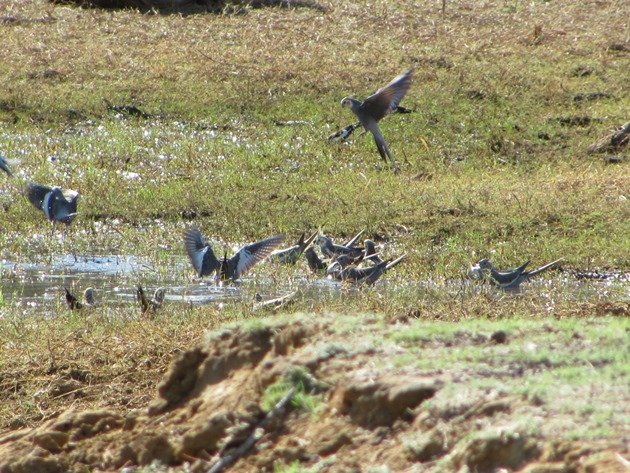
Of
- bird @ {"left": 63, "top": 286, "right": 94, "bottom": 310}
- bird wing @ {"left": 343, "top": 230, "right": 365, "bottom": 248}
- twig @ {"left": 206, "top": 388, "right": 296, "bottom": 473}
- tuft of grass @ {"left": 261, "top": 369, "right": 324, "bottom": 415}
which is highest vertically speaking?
tuft of grass @ {"left": 261, "top": 369, "right": 324, "bottom": 415}

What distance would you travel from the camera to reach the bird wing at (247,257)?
30.2 feet

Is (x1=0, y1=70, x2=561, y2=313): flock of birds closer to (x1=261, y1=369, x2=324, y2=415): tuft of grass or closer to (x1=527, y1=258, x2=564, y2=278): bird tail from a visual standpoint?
(x1=527, y1=258, x2=564, y2=278): bird tail

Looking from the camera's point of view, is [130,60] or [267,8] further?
[267,8]

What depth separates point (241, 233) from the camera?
35.7 ft

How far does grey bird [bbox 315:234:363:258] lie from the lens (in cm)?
970

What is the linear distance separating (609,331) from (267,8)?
15347 millimetres

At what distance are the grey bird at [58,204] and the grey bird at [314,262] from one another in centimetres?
220

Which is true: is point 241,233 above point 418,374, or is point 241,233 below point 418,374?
below

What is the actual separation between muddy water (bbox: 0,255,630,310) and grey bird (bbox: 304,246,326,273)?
94mm

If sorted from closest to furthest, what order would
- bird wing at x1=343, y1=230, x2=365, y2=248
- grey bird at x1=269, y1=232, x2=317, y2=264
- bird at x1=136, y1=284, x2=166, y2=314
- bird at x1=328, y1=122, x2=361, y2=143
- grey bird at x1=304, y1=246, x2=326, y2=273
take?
bird at x1=136, y1=284, x2=166, y2=314 < grey bird at x1=304, y1=246, x2=326, y2=273 < grey bird at x1=269, y1=232, x2=317, y2=264 < bird wing at x1=343, y1=230, x2=365, y2=248 < bird at x1=328, y1=122, x2=361, y2=143

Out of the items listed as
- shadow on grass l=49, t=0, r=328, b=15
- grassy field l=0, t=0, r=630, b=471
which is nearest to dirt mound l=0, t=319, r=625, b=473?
grassy field l=0, t=0, r=630, b=471

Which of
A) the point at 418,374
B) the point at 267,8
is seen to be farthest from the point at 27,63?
Answer: the point at 418,374

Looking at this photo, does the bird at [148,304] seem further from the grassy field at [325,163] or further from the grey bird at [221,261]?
Answer: the grey bird at [221,261]

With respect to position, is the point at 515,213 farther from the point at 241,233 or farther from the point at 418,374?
the point at 418,374
